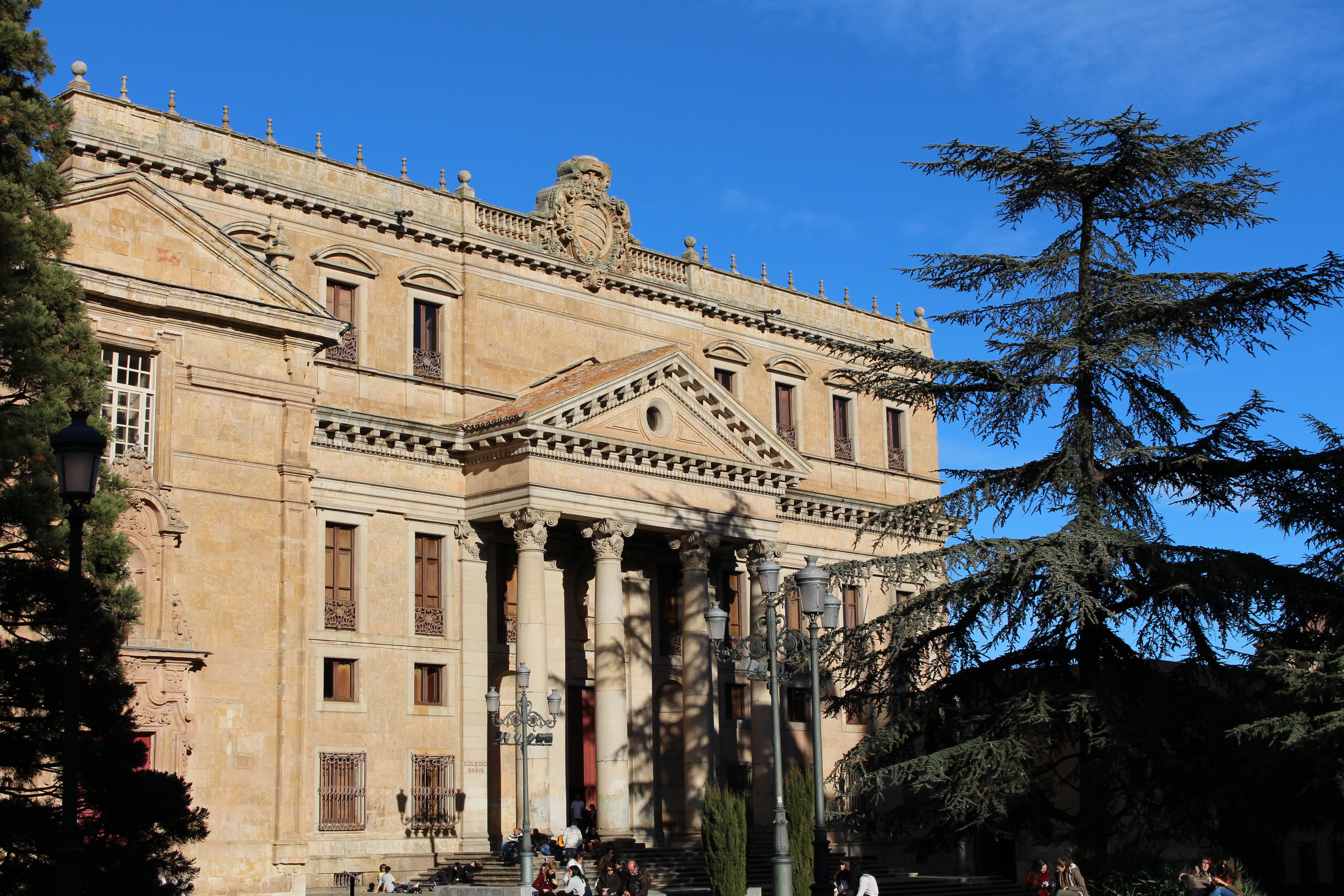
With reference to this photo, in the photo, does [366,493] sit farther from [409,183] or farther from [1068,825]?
[1068,825]

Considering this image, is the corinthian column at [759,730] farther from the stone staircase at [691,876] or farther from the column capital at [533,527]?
the column capital at [533,527]

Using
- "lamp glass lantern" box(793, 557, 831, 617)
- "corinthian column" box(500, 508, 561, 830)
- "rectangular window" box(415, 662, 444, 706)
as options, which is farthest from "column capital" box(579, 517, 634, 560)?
"lamp glass lantern" box(793, 557, 831, 617)

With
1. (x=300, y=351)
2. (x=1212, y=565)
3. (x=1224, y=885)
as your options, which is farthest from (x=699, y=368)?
(x=1224, y=885)

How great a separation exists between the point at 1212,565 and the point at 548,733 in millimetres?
15437

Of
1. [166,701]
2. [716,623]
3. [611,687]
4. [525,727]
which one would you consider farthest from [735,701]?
[166,701]

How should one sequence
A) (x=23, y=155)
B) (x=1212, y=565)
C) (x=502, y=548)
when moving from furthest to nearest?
(x=502, y=548)
(x=1212, y=565)
(x=23, y=155)

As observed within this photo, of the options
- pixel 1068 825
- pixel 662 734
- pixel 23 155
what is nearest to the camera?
pixel 23 155

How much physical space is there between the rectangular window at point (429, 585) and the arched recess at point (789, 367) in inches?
496

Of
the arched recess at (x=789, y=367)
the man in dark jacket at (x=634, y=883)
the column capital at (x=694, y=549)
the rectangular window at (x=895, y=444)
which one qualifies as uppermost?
the arched recess at (x=789, y=367)

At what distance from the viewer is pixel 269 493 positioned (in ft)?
80.7

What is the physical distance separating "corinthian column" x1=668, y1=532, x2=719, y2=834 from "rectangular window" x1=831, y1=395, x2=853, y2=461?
9.23 metres

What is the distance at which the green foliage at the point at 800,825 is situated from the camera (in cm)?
2666

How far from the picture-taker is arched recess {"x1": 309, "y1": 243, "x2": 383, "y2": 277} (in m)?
33.7

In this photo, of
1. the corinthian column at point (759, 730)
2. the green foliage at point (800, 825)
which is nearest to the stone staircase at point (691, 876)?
the corinthian column at point (759, 730)
